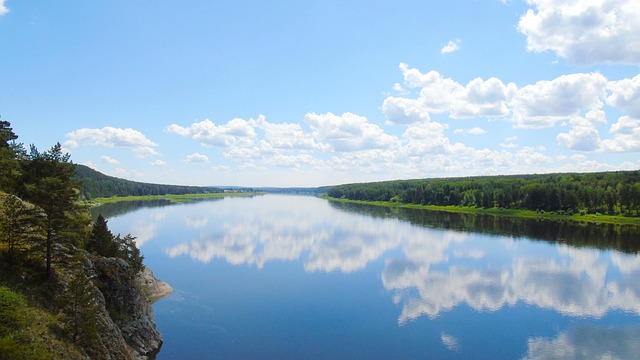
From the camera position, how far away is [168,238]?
88438 mm

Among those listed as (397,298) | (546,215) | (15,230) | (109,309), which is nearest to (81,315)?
(109,309)

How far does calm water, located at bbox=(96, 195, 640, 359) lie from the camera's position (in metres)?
33.2

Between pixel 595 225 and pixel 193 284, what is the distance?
11489 centimetres

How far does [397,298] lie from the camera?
46250 millimetres

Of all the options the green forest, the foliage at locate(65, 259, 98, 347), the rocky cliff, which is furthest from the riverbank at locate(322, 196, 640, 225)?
the foliage at locate(65, 259, 98, 347)

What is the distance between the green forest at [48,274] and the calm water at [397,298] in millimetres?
9159

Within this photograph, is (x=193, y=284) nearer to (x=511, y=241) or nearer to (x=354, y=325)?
(x=354, y=325)

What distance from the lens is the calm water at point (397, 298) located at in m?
33.2

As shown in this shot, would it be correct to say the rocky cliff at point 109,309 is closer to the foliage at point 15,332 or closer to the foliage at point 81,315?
the foliage at point 81,315

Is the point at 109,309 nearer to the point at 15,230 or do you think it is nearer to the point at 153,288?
the point at 15,230

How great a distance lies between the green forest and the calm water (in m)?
9.16

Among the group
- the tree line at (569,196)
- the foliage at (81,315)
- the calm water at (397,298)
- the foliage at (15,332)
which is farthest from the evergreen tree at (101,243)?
the tree line at (569,196)

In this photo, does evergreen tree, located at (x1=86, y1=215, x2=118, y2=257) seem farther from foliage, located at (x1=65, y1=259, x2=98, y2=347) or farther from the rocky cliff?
foliage, located at (x1=65, y1=259, x2=98, y2=347)

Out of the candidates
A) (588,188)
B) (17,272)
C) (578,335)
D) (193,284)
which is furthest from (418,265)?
(588,188)
